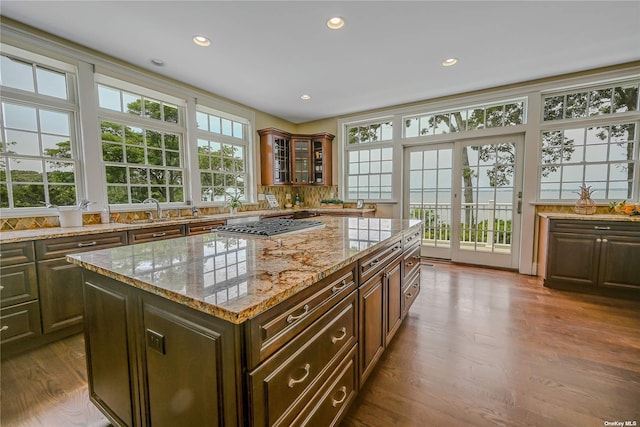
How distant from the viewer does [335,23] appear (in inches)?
94.6

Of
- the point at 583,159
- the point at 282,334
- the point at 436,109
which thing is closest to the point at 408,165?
the point at 436,109

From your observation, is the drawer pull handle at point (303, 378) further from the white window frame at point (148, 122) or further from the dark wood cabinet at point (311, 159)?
the dark wood cabinet at point (311, 159)

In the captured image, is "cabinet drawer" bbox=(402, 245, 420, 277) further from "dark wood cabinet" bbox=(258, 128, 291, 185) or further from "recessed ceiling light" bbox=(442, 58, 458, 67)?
"dark wood cabinet" bbox=(258, 128, 291, 185)

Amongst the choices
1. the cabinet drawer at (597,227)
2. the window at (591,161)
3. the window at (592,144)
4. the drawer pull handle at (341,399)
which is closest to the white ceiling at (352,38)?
the window at (592,144)

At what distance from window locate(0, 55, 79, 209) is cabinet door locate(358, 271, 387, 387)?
11.0ft

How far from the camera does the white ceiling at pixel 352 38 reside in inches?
86.7

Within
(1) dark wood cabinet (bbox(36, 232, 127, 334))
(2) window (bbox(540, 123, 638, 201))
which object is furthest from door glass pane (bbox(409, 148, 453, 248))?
(1) dark wood cabinet (bbox(36, 232, 127, 334))

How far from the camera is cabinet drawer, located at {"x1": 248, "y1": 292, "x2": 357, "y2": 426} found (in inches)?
31.2

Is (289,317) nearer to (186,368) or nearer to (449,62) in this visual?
(186,368)

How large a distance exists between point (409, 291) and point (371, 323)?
37.2 inches

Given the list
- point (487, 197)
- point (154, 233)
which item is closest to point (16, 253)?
point (154, 233)

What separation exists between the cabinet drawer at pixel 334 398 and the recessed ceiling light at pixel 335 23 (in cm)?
266

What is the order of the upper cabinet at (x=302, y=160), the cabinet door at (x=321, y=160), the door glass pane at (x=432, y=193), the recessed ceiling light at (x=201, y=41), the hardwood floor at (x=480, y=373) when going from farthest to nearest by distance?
the cabinet door at (x=321, y=160), the upper cabinet at (x=302, y=160), the door glass pane at (x=432, y=193), the recessed ceiling light at (x=201, y=41), the hardwood floor at (x=480, y=373)

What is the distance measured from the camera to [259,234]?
180 centimetres
